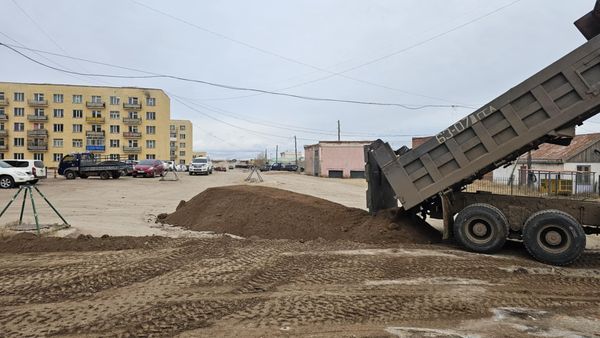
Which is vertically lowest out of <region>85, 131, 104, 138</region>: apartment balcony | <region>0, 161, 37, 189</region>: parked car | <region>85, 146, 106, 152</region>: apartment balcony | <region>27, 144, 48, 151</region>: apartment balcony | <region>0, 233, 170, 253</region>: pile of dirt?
<region>0, 233, 170, 253</region>: pile of dirt

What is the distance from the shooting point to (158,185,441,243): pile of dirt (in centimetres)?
850

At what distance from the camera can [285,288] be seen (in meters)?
5.25

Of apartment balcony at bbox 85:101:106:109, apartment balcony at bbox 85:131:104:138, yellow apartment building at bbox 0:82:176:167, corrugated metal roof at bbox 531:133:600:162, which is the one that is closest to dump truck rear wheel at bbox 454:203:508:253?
corrugated metal roof at bbox 531:133:600:162

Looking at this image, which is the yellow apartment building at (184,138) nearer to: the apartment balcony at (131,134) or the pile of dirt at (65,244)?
the apartment balcony at (131,134)

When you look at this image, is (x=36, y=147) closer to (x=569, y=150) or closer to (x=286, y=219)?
(x=286, y=219)

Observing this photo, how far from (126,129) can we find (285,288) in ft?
285

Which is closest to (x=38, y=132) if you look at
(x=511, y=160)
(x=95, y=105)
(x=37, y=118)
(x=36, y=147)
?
(x=37, y=118)

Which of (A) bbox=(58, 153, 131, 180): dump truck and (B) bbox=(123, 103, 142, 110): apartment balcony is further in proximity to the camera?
(B) bbox=(123, 103, 142, 110): apartment balcony

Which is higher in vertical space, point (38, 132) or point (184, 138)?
point (184, 138)

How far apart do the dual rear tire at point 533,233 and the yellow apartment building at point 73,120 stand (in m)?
80.7

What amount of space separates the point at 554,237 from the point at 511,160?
1.60 m

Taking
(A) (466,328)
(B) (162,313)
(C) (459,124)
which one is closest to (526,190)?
(C) (459,124)

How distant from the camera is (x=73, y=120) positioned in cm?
8106

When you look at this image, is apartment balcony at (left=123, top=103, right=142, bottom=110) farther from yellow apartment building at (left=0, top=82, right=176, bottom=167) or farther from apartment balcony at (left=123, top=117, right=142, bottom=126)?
apartment balcony at (left=123, top=117, right=142, bottom=126)
